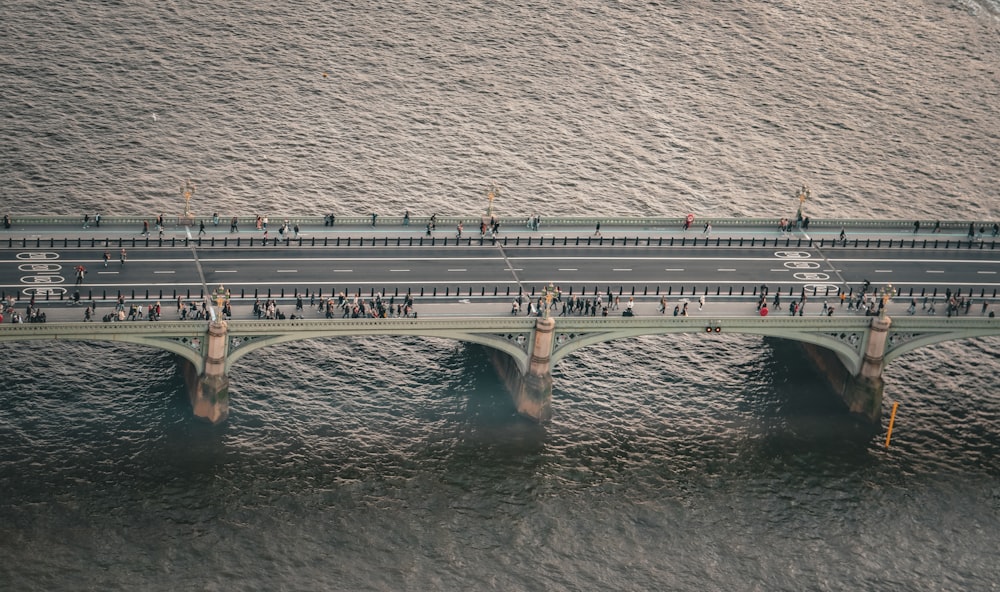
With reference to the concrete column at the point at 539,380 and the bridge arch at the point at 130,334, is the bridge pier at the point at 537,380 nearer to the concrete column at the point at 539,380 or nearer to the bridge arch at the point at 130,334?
the concrete column at the point at 539,380

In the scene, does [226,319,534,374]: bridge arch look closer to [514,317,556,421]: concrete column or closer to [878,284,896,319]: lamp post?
[514,317,556,421]: concrete column

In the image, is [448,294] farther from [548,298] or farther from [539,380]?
[539,380]

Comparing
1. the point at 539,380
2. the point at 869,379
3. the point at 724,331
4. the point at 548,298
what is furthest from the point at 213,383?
the point at 869,379

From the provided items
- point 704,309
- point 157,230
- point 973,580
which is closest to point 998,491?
point 973,580

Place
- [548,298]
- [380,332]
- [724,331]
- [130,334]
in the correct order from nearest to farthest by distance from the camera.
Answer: [130,334] < [380,332] < [548,298] < [724,331]

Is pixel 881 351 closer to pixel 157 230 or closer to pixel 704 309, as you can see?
pixel 704 309

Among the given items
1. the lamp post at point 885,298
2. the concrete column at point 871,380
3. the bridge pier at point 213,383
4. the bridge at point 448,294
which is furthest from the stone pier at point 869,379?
the bridge pier at point 213,383

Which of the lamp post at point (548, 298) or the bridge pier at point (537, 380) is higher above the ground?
the lamp post at point (548, 298)
